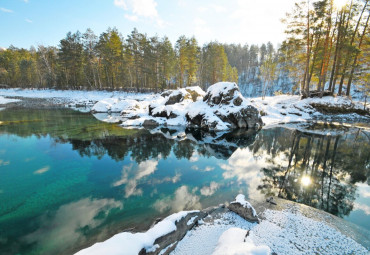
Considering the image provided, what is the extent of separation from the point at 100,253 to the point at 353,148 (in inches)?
683

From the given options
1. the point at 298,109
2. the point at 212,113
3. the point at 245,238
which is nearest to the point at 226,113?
the point at 212,113

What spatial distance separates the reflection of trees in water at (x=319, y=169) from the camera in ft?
23.3

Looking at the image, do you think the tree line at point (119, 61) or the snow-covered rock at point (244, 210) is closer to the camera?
the snow-covered rock at point (244, 210)

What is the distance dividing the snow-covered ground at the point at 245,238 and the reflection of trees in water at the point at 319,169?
169cm

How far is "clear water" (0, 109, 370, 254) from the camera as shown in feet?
18.4

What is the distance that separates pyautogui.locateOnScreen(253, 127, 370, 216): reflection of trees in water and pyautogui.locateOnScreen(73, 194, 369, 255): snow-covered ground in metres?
1.69

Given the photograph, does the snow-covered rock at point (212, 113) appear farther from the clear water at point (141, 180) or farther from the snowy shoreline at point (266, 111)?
the clear water at point (141, 180)

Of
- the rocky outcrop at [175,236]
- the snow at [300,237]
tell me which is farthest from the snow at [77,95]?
the snow at [300,237]

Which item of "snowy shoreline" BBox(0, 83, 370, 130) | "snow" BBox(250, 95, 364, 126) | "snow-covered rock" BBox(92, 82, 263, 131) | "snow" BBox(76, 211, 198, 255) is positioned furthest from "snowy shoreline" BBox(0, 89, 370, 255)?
"snow" BBox(250, 95, 364, 126)

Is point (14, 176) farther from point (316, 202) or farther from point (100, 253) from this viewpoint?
Answer: point (316, 202)

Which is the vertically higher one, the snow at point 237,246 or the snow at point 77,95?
the snow at point 77,95

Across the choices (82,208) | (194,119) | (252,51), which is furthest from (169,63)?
(252,51)

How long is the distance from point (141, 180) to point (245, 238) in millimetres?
5484

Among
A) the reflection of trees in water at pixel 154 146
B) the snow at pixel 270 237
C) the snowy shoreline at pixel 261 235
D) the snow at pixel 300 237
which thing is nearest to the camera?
the snowy shoreline at pixel 261 235
